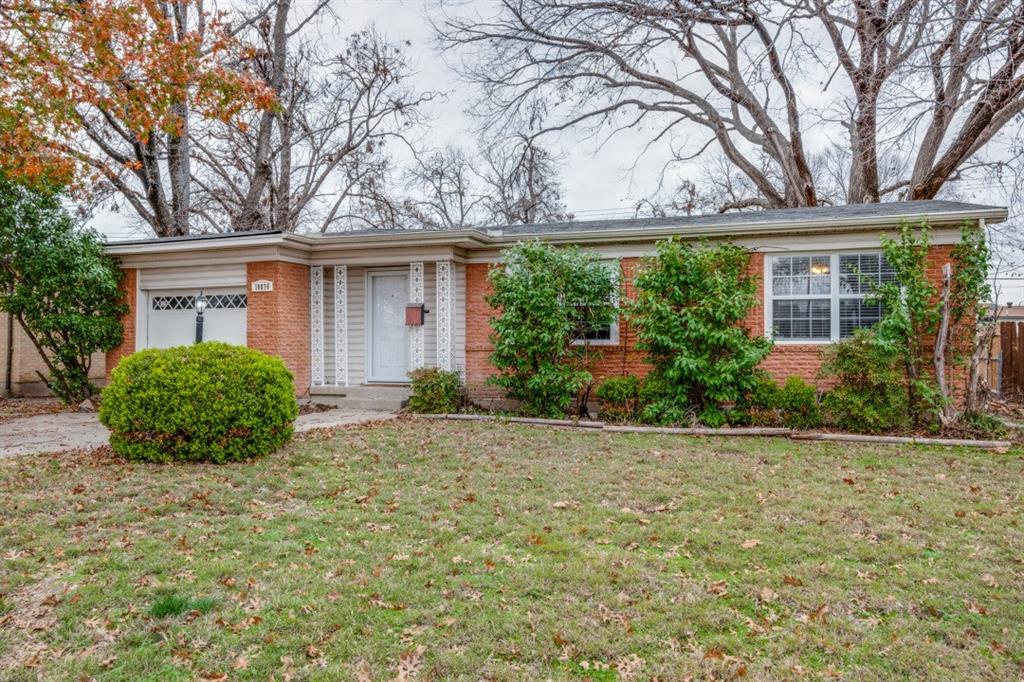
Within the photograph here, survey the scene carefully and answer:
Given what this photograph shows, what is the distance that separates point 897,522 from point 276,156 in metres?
20.1

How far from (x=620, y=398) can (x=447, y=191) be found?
18887 mm

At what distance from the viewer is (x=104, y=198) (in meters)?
17.7

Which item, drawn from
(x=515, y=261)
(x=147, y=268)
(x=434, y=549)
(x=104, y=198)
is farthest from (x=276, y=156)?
(x=434, y=549)

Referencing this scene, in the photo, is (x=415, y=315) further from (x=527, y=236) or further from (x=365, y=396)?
(x=527, y=236)

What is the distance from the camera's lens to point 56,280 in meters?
10.9

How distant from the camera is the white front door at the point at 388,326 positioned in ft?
40.2

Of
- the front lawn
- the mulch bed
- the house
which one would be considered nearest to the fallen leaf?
the front lawn

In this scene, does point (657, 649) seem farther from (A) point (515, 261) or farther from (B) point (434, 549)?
(A) point (515, 261)

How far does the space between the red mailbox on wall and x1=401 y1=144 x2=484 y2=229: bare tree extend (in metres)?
13.8

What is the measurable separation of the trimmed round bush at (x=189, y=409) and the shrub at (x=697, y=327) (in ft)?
18.3

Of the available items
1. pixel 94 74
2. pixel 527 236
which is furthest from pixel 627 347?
pixel 94 74

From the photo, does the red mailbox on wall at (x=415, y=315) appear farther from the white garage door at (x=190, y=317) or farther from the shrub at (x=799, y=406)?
the shrub at (x=799, y=406)

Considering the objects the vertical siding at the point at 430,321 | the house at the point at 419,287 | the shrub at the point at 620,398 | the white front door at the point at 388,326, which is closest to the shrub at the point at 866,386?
the house at the point at 419,287

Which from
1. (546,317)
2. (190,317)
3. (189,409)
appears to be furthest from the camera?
(190,317)
